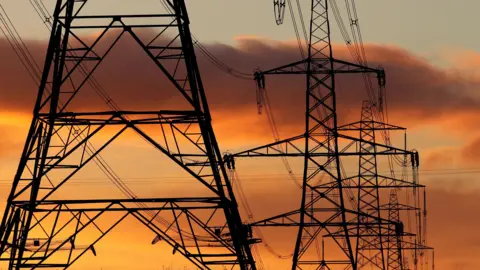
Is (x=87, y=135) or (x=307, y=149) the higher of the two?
(x=307, y=149)

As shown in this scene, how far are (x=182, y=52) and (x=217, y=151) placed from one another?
13.1 feet

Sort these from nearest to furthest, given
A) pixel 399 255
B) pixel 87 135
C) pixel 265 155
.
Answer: pixel 87 135 < pixel 265 155 < pixel 399 255

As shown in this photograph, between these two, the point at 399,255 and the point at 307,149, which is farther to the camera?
the point at 399,255

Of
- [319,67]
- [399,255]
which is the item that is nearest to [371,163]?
[399,255]

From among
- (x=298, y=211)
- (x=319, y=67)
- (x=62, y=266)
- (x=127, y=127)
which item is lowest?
(x=62, y=266)

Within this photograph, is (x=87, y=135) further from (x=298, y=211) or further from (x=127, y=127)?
(x=298, y=211)

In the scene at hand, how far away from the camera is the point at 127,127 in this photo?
6319 cm

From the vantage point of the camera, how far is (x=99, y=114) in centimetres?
6334

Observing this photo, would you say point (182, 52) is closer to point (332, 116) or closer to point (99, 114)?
point (99, 114)

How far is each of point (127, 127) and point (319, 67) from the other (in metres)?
29.5

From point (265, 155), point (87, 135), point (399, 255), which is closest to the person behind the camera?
point (87, 135)

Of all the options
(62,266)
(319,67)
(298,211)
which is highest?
(319,67)

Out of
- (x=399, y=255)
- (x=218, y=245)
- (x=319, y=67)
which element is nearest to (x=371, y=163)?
(x=399, y=255)

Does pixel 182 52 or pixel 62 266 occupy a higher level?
pixel 182 52
